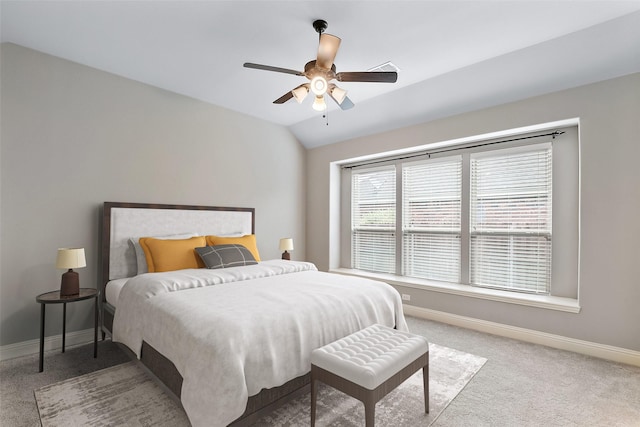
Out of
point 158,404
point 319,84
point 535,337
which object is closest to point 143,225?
point 158,404

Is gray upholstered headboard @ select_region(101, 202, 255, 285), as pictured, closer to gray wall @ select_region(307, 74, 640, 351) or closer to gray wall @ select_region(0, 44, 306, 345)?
gray wall @ select_region(0, 44, 306, 345)

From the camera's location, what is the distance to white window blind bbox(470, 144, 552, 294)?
3477 millimetres

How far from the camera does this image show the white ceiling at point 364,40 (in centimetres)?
231

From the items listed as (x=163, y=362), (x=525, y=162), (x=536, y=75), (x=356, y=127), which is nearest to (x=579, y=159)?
(x=525, y=162)

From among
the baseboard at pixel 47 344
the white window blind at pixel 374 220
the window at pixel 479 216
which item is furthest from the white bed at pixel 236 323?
the white window blind at pixel 374 220

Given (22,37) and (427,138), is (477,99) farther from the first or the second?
(22,37)

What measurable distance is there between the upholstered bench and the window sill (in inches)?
75.3

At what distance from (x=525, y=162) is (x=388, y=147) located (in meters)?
1.70

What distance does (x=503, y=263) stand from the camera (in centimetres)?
375

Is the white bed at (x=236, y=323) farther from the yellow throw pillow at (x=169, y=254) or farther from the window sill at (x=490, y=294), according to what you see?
the window sill at (x=490, y=294)

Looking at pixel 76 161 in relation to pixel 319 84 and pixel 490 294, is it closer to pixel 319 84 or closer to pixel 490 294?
pixel 319 84

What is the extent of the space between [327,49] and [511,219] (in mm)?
2958

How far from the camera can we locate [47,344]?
9.80 ft

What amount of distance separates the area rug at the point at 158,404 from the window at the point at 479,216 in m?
1.69
